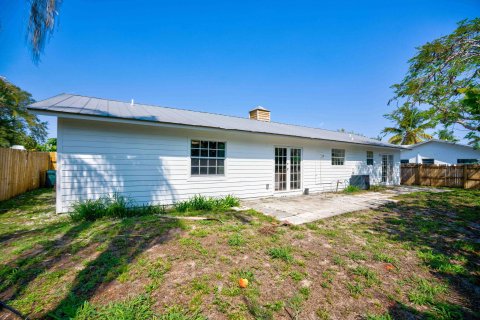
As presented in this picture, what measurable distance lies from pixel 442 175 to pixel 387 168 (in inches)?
145

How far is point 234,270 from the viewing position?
9.34 ft

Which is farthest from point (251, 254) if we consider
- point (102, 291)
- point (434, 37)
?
point (434, 37)

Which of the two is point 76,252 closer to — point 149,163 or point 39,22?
point 149,163

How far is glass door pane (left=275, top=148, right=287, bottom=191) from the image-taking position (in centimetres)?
920

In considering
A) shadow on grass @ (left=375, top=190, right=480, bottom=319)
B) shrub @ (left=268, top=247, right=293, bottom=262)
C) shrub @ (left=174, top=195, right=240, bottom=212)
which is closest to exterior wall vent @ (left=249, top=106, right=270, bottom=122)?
shrub @ (left=174, top=195, right=240, bottom=212)

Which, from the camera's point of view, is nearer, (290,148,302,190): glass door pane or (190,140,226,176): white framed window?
(190,140,226,176): white framed window

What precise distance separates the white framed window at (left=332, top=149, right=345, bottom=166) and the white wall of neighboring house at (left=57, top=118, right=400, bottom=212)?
3050 millimetres

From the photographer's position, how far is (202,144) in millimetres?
7305

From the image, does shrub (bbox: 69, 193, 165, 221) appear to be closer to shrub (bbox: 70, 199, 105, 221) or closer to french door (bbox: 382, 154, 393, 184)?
shrub (bbox: 70, 199, 105, 221)

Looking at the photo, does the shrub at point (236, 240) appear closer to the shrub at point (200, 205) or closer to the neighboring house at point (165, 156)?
the shrub at point (200, 205)

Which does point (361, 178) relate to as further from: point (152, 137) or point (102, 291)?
point (102, 291)

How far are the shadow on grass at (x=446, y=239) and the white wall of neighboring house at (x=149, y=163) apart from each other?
183 inches

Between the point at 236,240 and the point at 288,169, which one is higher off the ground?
the point at 288,169

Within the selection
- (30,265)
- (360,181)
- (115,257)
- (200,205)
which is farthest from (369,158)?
(30,265)
